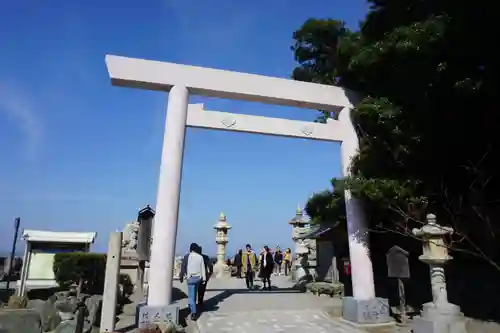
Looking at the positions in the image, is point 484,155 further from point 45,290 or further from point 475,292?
point 45,290

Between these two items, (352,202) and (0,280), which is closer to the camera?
(352,202)

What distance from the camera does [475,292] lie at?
300 inches

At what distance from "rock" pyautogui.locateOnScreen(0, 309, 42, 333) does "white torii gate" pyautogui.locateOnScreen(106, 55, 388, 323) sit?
9.95 feet

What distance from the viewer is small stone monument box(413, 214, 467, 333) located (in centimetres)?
609

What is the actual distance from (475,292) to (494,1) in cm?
569

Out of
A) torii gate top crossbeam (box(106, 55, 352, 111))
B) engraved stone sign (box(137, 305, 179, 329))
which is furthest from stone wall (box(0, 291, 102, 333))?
torii gate top crossbeam (box(106, 55, 352, 111))

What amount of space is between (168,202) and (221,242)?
1525cm

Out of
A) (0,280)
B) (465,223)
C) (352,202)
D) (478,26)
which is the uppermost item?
(478,26)

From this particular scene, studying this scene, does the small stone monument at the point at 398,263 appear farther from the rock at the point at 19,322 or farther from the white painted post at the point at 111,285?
the rock at the point at 19,322

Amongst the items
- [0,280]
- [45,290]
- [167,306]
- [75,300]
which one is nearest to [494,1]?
[167,306]

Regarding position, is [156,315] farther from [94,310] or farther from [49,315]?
[49,315]

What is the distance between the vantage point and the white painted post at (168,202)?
6.95m

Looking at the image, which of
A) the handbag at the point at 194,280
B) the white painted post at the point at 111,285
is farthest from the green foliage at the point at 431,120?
the white painted post at the point at 111,285

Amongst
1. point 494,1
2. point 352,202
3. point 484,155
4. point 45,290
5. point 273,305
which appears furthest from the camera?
point 45,290
